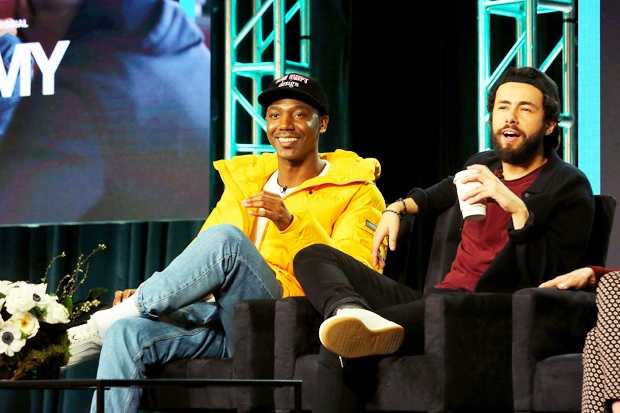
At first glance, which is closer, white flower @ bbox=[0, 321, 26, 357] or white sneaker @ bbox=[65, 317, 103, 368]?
white flower @ bbox=[0, 321, 26, 357]

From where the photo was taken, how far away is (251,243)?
243 centimetres

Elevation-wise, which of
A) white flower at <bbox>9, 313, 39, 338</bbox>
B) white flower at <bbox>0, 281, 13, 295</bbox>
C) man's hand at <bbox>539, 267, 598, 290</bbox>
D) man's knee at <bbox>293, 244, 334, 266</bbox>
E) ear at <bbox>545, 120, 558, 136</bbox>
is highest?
ear at <bbox>545, 120, 558, 136</bbox>

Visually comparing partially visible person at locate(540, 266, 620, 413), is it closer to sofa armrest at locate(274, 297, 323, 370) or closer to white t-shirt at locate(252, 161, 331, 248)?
sofa armrest at locate(274, 297, 323, 370)

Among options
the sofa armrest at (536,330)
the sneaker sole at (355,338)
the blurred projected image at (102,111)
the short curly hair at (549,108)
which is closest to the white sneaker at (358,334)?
the sneaker sole at (355,338)

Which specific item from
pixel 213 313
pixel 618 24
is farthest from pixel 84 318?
pixel 618 24

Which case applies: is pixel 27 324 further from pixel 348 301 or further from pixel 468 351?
pixel 468 351

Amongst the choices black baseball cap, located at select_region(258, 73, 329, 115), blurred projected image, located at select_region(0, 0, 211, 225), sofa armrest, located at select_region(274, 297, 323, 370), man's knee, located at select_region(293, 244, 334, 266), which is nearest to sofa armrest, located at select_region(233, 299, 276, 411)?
sofa armrest, located at select_region(274, 297, 323, 370)

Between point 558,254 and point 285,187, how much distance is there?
1.16 m

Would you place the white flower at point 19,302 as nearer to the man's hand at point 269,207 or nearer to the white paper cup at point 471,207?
the man's hand at point 269,207

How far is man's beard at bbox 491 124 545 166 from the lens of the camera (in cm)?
227

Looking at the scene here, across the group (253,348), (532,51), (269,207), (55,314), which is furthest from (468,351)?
(532,51)

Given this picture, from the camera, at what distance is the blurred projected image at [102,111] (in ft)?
12.9

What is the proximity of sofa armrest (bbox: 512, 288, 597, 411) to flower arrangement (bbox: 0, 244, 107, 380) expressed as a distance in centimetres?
116

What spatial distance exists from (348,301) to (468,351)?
314 mm
